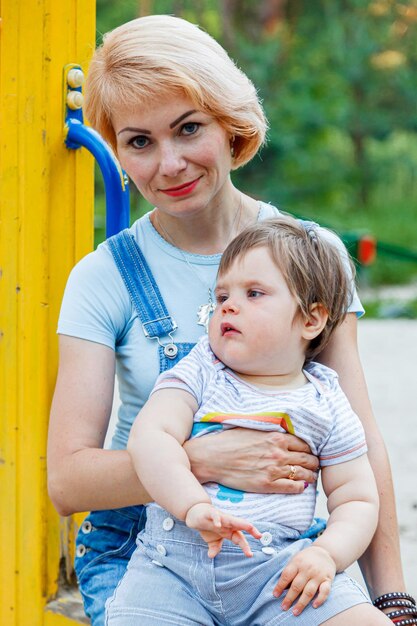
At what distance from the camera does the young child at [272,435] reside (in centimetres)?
170

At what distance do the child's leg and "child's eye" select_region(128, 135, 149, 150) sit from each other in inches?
37.5

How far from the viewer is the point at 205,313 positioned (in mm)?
2043

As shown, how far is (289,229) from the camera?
1.91m

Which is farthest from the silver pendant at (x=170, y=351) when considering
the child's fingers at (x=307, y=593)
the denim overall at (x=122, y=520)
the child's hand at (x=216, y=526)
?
the child's fingers at (x=307, y=593)

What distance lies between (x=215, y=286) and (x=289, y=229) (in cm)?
23

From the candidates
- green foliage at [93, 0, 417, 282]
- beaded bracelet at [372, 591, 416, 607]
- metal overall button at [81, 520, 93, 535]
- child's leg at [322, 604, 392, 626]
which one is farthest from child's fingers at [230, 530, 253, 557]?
green foliage at [93, 0, 417, 282]

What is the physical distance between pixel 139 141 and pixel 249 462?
0.67m

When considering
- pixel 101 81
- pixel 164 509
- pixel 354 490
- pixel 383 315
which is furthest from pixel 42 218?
pixel 383 315

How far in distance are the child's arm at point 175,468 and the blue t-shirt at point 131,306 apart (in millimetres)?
209

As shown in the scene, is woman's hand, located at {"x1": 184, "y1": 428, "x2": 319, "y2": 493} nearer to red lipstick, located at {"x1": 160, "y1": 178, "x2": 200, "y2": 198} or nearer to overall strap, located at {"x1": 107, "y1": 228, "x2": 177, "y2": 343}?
overall strap, located at {"x1": 107, "y1": 228, "x2": 177, "y2": 343}

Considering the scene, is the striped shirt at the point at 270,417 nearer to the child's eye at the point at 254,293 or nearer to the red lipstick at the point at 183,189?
the child's eye at the point at 254,293

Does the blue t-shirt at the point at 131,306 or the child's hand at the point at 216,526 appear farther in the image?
the blue t-shirt at the point at 131,306

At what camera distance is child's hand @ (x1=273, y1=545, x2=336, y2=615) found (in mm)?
1657

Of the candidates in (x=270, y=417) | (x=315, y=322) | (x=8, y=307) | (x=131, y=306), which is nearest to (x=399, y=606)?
(x=270, y=417)
